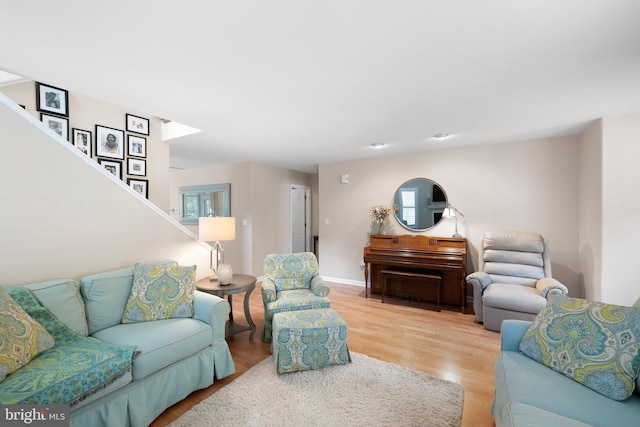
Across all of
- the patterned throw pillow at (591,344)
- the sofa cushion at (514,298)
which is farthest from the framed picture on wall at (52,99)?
the sofa cushion at (514,298)

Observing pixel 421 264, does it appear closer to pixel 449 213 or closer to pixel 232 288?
pixel 449 213

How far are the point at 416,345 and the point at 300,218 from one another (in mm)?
4230

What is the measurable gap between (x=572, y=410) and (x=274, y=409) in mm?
1573

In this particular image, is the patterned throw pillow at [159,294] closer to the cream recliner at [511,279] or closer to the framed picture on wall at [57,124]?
the framed picture on wall at [57,124]

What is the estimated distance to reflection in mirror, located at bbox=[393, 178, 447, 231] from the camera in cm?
407

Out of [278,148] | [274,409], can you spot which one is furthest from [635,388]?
[278,148]

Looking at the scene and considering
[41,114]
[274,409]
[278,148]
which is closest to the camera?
[274,409]

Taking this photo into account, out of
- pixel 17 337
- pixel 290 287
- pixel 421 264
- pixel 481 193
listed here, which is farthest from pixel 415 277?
pixel 17 337

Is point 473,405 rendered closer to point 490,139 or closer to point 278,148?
point 490,139

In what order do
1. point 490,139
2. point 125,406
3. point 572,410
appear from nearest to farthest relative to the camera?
1. point 572,410
2. point 125,406
3. point 490,139

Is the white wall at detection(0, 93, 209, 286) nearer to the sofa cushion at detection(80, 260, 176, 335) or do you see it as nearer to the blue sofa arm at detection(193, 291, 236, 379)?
the sofa cushion at detection(80, 260, 176, 335)

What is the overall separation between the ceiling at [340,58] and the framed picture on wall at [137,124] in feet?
2.91

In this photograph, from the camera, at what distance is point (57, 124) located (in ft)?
8.22

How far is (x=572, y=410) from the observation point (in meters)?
1.14
